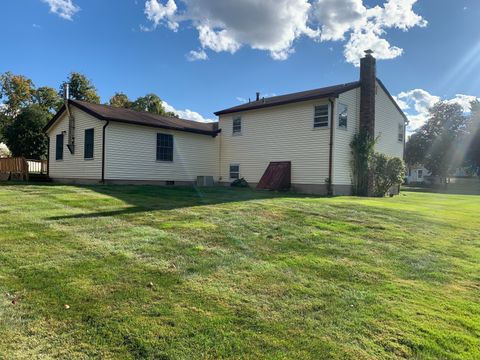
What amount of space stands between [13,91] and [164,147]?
3499cm

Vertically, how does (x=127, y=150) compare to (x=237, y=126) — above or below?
below

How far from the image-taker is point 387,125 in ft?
69.9

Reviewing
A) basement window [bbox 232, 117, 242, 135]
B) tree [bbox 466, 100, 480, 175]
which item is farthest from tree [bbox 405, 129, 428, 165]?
basement window [bbox 232, 117, 242, 135]

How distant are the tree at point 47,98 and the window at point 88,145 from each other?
30758 millimetres

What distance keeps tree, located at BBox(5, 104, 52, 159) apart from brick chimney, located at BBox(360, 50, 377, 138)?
89.9 feet

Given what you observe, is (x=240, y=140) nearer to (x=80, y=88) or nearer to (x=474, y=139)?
(x=80, y=88)

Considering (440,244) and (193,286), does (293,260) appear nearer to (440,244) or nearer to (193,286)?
(193,286)

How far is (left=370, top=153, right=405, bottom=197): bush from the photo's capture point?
18844 mm

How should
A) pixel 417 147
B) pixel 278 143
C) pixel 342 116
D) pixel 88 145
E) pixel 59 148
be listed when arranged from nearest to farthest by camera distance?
pixel 342 116 → pixel 88 145 → pixel 278 143 → pixel 59 148 → pixel 417 147

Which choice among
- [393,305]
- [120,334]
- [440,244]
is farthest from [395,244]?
[120,334]

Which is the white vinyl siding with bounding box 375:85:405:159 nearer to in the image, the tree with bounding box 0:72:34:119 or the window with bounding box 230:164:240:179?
the window with bounding box 230:164:240:179

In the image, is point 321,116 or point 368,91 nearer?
point 321,116

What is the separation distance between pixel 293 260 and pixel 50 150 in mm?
21017

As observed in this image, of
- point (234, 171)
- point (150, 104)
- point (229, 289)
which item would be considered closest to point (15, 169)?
point (234, 171)
